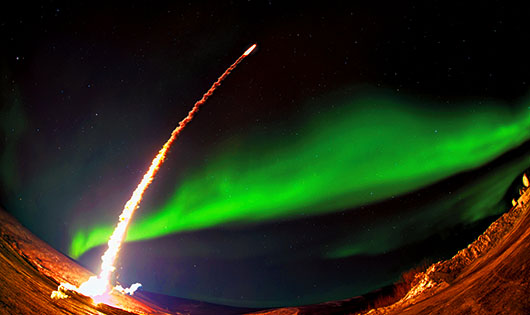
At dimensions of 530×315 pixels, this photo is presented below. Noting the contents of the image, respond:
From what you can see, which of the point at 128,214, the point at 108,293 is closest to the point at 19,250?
the point at 128,214

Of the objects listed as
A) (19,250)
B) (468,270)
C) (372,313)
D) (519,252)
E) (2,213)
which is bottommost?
(372,313)

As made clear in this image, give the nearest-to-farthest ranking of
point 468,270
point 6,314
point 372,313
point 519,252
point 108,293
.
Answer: point 519,252, point 6,314, point 468,270, point 372,313, point 108,293

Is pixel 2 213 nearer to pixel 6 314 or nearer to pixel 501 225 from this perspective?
pixel 6 314

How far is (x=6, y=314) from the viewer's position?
751cm

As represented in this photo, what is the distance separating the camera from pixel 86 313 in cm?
1162

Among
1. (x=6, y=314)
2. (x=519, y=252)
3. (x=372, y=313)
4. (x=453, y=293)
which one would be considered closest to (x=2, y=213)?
(x=6, y=314)

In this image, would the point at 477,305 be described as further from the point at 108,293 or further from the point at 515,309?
the point at 108,293

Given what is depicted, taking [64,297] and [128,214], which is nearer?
[64,297]

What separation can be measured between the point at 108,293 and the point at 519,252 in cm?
3241

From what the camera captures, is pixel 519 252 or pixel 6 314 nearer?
pixel 519 252

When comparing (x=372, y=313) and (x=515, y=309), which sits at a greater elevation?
(x=515, y=309)

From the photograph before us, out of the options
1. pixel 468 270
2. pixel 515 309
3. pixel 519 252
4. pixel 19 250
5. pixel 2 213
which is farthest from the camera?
pixel 2 213

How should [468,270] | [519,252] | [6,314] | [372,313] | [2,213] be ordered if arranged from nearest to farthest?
[519,252] < [6,314] < [468,270] < [372,313] < [2,213]

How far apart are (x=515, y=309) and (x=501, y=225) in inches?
222
